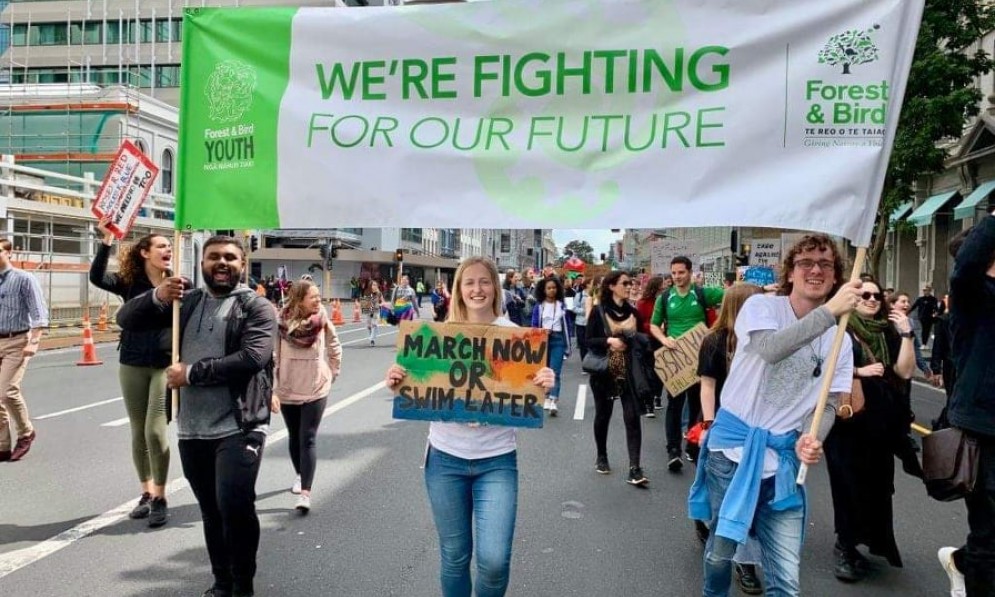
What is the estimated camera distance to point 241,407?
149 inches

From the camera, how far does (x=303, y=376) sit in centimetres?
570

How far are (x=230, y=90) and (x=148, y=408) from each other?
8.32 feet

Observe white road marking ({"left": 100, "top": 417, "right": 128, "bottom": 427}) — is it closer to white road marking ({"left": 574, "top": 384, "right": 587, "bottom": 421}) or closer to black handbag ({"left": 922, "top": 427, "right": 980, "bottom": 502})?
white road marking ({"left": 574, "top": 384, "right": 587, "bottom": 421})

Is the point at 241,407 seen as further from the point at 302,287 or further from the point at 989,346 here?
the point at 989,346

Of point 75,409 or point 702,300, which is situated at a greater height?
point 702,300

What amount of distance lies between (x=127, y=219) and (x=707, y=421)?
4516mm

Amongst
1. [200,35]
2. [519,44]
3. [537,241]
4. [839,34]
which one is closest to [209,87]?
[200,35]

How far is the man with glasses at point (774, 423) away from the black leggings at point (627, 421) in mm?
3090

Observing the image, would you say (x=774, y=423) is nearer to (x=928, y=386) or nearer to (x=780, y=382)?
(x=780, y=382)

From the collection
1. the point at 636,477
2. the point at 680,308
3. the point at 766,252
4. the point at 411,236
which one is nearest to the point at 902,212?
the point at 766,252

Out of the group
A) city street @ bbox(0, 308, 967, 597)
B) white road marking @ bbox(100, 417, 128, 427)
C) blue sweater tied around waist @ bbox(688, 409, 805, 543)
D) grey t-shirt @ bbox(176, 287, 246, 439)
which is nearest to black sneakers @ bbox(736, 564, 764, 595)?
city street @ bbox(0, 308, 967, 597)

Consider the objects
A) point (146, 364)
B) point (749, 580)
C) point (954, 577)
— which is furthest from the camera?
point (146, 364)

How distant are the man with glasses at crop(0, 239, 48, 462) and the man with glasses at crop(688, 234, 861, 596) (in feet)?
20.0

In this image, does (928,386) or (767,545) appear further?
(928,386)
